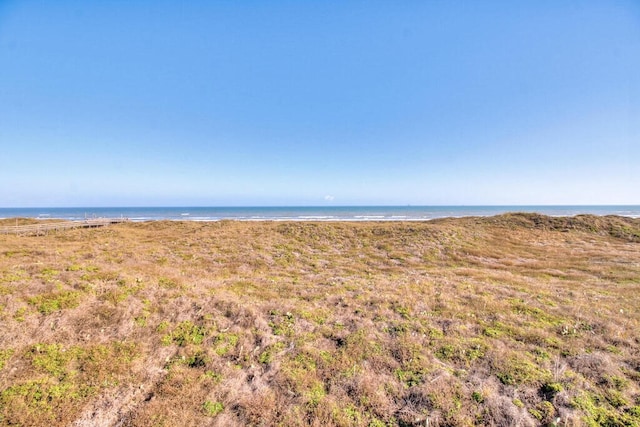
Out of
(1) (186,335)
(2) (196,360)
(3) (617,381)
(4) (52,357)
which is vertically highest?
(4) (52,357)

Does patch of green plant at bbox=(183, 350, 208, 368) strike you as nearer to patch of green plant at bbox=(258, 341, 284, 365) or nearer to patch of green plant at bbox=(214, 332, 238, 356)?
patch of green plant at bbox=(214, 332, 238, 356)

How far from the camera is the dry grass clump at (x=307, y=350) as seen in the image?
206 inches

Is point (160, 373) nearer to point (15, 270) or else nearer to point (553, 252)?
point (15, 270)

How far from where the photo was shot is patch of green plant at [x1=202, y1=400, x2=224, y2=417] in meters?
5.18

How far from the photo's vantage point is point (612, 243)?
3028 cm

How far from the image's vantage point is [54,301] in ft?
26.8

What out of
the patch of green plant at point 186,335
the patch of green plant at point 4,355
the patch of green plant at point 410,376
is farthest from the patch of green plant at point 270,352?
the patch of green plant at point 4,355

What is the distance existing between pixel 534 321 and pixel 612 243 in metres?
34.2

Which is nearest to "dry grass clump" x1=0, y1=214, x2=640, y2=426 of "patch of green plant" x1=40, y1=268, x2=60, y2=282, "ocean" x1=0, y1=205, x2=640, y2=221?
"patch of green plant" x1=40, y1=268, x2=60, y2=282

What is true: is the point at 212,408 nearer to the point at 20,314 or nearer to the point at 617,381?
the point at 20,314

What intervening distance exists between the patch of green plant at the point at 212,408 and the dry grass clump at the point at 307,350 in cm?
2

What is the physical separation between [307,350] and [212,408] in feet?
9.08

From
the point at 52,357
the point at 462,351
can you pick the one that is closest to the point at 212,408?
the point at 52,357

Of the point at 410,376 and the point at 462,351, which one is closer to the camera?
the point at 410,376
